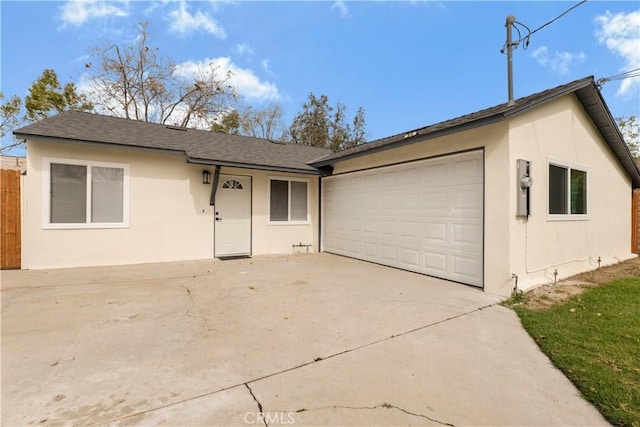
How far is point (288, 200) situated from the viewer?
929cm

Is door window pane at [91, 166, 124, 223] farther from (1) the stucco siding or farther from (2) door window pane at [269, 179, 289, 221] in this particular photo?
(2) door window pane at [269, 179, 289, 221]

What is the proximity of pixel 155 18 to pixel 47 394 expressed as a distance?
1799cm

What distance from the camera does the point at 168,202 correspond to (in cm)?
754

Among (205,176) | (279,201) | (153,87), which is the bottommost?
(279,201)

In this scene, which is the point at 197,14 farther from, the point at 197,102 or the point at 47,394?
the point at 47,394

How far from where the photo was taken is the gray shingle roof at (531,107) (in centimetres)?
483

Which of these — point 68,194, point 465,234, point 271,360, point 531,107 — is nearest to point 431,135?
point 531,107

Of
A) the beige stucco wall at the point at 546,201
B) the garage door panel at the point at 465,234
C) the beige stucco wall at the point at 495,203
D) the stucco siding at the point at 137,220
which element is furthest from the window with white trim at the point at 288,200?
the beige stucco wall at the point at 546,201

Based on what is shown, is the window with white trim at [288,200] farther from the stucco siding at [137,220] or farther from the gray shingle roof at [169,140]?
the stucco siding at [137,220]

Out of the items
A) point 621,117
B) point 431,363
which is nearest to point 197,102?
point 431,363

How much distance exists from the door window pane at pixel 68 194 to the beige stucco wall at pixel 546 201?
8604 millimetres

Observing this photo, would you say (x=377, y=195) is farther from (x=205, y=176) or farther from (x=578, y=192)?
(x=205, y=176)

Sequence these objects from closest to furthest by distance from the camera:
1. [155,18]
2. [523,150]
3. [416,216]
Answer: [523,150], [416,216], [155,18]

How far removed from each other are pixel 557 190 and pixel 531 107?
6.52ft
